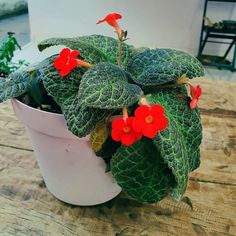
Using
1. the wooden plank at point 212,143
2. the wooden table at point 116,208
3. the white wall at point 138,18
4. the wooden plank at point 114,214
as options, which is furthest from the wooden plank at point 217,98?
the white wall at point 138,18

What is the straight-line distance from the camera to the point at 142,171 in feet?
1.36

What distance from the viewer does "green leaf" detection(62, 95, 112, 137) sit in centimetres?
39

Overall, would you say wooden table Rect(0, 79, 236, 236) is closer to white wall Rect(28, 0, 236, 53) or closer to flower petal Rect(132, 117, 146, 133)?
flower petal Rect(132, 117, 146, 133)

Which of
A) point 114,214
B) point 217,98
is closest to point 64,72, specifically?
point 114,214

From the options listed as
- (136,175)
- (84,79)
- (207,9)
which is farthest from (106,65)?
(207,9)

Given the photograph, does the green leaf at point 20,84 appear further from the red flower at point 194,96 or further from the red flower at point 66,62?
the red flower at point 194,96

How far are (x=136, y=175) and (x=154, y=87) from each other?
13 centimetres

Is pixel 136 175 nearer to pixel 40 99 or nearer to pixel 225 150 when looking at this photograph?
pixel 40 99

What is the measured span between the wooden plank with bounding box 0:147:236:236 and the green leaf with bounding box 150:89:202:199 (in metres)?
0.10

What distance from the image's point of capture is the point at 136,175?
16.5 inches

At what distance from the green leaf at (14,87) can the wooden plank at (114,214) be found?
0.61ft

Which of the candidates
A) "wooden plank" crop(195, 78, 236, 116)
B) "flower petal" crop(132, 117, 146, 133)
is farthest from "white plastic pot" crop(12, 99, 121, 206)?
"wooden plank" crop(195, 78, 236, 116)

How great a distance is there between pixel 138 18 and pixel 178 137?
3166 mm

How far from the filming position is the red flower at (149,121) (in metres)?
0.35
